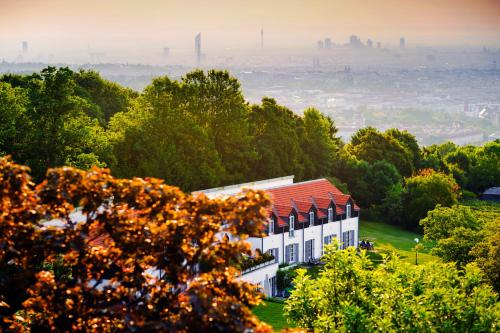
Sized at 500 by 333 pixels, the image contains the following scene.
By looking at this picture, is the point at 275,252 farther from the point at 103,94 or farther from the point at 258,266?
the point at 103,94

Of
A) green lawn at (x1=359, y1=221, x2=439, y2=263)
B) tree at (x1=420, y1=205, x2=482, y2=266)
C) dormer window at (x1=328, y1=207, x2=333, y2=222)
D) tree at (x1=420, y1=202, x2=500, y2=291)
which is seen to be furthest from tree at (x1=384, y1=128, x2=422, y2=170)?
dormer window at (x1=328, y1=207, x2=333, y2=222)

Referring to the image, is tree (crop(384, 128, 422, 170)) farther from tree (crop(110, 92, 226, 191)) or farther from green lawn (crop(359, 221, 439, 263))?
tree (crop(110, 92, 226, 191))

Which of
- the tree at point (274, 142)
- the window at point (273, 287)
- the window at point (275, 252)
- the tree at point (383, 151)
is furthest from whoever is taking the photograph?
the tree at point (383, 151)

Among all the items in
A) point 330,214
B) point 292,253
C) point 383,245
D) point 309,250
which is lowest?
point 383,245

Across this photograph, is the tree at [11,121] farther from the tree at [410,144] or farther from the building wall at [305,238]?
the tree at [410,144]

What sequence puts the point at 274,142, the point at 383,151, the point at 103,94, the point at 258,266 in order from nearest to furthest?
the point at 258,266
the point at 274,142
the point at 103,94
the point at 383,151

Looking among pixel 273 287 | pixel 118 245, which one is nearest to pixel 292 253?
pixel 273 287

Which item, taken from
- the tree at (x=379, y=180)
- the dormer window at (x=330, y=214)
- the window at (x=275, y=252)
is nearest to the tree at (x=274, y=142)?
the tree at (x=379, y=180)
